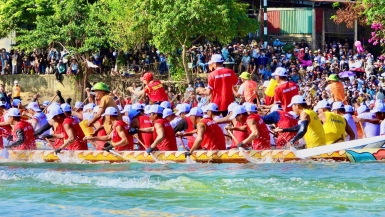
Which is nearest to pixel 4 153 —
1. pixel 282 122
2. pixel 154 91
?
pixel 154 91

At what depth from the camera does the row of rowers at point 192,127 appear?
1905 cm

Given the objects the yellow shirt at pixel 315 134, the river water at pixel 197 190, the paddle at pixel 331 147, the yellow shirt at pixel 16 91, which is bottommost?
the river water at pixel 197 190

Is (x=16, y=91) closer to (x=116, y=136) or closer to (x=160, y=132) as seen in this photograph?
(x=116, y=136)

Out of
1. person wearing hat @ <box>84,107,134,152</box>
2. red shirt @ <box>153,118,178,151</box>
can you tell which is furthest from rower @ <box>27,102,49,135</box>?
red shirt @ <box>153,118,178,151</box>

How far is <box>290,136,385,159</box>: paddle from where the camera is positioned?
A: 18.9 meters

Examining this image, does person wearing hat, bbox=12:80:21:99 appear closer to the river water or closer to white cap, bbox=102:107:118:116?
white cap, bbox=102:107:118:116

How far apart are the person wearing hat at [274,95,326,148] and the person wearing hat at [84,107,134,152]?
9.45ft

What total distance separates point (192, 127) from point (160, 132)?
63.6 inches

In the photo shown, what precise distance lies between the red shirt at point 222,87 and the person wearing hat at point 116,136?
7.04 ft

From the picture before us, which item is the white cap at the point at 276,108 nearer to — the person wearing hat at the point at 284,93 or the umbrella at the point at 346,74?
the person wearing hat at the point at 284,93

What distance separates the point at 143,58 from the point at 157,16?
3.25m

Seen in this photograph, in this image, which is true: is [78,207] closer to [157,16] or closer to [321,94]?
[321,94]

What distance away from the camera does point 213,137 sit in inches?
771

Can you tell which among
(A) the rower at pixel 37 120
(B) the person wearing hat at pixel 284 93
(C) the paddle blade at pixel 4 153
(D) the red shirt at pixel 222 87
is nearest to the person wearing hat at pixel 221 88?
(D) the red shirt at pixel 222 87
